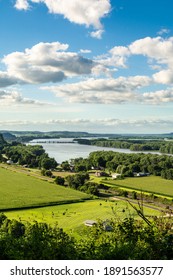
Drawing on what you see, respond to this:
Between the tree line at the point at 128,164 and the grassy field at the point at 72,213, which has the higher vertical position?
the tree line at the point at 128,164

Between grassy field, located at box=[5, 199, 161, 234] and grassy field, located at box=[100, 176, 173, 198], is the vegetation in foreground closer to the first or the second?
grassy field, located at box=[5, 199, 161, 234]

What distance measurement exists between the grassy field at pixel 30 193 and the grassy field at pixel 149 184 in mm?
10613

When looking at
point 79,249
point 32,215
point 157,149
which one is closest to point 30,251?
point 79,249

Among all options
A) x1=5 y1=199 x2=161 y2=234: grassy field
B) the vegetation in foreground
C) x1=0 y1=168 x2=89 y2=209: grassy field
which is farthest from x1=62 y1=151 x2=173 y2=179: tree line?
the vegetation in foreground

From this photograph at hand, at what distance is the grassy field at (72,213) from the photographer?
3559 centimetres

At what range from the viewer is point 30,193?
171ft

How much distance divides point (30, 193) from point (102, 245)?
140 feet

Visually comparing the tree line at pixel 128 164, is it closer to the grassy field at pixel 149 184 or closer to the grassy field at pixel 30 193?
the grassy field at pixel 149 184

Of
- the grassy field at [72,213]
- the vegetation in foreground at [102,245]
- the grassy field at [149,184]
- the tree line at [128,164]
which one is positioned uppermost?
the vegetation in foreground at [102,245]

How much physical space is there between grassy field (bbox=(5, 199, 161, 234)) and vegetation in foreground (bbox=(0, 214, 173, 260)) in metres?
21.4

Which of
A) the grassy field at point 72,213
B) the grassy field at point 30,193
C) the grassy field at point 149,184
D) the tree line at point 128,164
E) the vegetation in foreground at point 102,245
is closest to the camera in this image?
the vegetation in foreground at point 102,245

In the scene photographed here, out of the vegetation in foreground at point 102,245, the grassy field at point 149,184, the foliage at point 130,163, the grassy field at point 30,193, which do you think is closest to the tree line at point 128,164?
the foliage at point 130,163

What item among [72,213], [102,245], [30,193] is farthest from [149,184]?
[102,245]

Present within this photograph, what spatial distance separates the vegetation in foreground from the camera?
32.5ft
